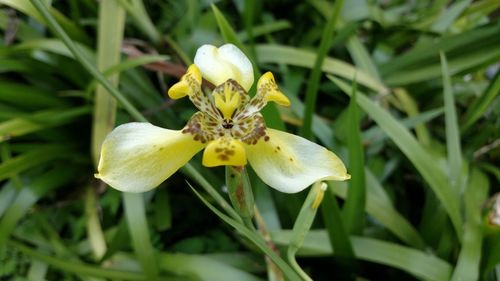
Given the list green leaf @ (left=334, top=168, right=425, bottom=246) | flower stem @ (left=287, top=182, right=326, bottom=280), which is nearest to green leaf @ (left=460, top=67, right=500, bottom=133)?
green leaf @ (left=334, top=168, right=425, bottom=246)

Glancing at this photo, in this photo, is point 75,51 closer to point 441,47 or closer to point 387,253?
point 387,253

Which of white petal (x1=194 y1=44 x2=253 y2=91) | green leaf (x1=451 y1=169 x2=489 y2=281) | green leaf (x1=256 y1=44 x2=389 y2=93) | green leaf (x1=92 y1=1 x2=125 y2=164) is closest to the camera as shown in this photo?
white petal (x1=194 y1=44 x2=253 y2=91)

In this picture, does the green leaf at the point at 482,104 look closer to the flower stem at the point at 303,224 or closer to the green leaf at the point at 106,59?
the flower stem at the point at 303,224

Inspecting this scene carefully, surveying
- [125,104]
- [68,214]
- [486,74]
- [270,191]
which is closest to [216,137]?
[125,104]

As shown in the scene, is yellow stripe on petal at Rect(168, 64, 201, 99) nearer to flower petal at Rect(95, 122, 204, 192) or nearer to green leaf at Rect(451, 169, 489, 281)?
flower petal at Rect(95, 122, 204, 192)

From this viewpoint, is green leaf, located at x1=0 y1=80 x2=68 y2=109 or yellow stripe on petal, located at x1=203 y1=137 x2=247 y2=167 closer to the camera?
yellow stripe on petal, located at x1=203 y1=137 x2=247 y2=167

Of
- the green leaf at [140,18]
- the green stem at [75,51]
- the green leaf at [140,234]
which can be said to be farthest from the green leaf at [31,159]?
the green stem at [75,51]

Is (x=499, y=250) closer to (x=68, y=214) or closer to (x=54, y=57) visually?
(x=68, y=214)

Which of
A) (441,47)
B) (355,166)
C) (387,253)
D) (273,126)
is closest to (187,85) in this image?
(273,126)
